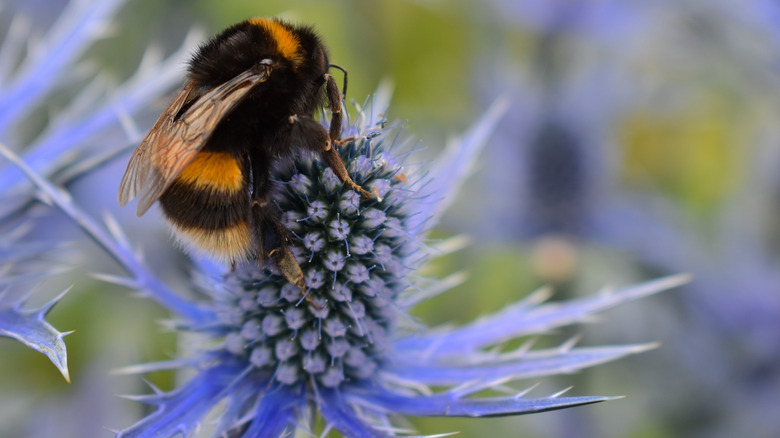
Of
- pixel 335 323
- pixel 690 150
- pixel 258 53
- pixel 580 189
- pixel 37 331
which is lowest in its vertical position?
pixel 37 331

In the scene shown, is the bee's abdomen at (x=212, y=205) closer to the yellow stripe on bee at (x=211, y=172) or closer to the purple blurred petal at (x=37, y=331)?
the yellow stripe on bee at (x=211, y=172)

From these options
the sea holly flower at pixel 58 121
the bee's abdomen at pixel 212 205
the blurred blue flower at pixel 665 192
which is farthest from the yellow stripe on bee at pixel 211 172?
the blurred blue flower at pixel 665 192

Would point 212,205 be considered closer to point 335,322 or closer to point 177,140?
point 177,140

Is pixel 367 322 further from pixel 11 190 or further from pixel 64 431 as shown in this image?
pixel 64 431

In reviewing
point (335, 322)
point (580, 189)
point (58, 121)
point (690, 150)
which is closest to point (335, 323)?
point (335, 322)

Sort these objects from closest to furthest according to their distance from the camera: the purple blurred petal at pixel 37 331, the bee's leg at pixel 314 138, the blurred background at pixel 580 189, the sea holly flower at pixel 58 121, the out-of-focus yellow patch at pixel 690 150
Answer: the purple blurred petal at pixel 37 331 → the bee's leg at pixel 314 138 → the sea holly flower at pixel 58 121 → the blurred background at pixel 580 189 → the out-of-focus yellow patch at pixel 690 150

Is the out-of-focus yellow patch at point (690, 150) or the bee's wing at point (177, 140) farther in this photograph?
the out-of-focus yellow patch at point (690, 150)

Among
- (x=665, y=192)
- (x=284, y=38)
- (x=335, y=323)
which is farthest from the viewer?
(x=665, y=192)
